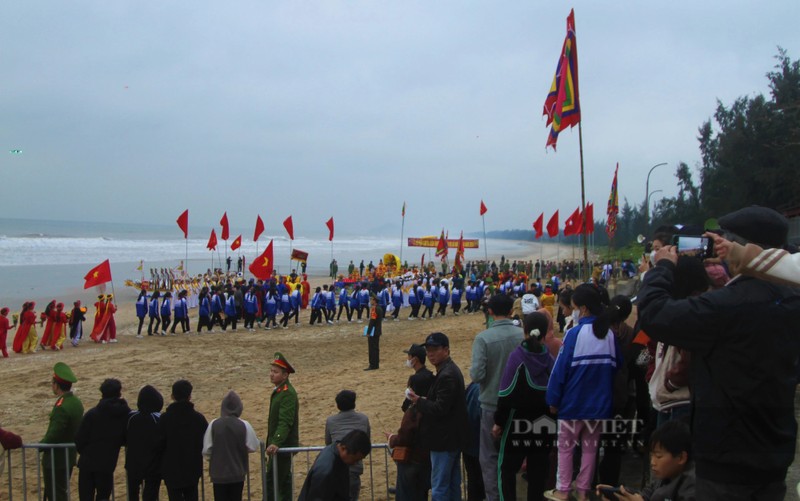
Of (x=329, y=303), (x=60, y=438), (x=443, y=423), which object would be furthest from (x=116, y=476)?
(x=329, y=303)

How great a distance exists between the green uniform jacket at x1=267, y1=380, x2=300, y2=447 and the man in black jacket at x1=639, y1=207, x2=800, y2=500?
4326mm

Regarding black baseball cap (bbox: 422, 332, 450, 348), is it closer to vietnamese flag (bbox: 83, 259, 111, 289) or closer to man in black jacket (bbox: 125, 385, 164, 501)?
man in black jacket (bbox: 125, 385, 164, 501)

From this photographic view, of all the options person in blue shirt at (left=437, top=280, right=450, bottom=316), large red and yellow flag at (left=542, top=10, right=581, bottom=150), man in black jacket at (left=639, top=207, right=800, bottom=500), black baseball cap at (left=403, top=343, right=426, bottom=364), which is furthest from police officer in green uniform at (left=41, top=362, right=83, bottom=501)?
person in blue shirt at (left=437, top=280, right=450, bottom=316)

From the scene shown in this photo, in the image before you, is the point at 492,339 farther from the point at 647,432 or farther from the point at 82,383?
the point at 82,383

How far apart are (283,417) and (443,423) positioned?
1805mm

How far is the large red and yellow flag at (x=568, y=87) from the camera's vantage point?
551 inches

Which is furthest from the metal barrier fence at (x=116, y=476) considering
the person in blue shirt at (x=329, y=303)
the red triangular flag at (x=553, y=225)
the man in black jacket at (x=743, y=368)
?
the red triangular flag at (x=553, y=225)

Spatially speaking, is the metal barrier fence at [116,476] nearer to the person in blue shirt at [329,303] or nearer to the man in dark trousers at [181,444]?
the man in dark trousers at [181,444]

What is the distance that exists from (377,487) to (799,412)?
14.5 feet

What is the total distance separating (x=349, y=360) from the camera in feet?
54.1

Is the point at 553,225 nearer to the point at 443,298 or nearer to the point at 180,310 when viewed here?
the point at 443,298

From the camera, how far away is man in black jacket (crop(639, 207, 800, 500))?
99.8 inches

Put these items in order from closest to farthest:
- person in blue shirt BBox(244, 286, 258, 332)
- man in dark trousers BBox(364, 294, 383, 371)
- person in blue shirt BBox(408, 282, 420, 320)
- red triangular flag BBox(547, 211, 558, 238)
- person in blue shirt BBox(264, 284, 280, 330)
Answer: man in dark trousers BBox(364, 294, 383, 371)
person in blue shirt BBox(244, 286, 258, 332)
person in blue shirt BBox(264, 284, 280, 330)
person in blue shirt BBox(408, 282, 420, 320)
red triangular flag BBox(547, 211, 558, 238)

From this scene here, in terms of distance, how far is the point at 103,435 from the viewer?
6043mm
